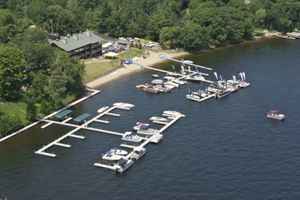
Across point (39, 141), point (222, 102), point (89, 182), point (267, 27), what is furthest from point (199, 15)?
point (89, 182)

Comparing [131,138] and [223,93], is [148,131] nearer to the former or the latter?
[131,138]

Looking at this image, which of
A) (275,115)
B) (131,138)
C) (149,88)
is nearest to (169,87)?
(149,88)

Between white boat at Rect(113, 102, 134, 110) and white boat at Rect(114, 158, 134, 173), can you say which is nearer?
white boat at Rect(114, 158, 134, 173)

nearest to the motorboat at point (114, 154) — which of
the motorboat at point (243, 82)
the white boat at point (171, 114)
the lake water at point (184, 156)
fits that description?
the lake water at point (184, 156)

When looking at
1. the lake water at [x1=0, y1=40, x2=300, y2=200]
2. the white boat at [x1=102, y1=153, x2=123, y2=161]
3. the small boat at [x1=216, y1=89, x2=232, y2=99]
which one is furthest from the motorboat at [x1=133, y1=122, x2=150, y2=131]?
the small boat at [x1=216, y1=89, x2=232, y2=99]

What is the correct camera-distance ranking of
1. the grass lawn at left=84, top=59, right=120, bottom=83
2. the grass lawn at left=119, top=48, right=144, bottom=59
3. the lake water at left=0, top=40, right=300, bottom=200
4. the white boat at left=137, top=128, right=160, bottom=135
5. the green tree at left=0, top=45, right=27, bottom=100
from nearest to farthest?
the lake water at left=0, top=40, right=300, bottom=200
the white boat at left=137, top=128, right=160, bottom=135
the green tree at left=0, top=45, right=27, bottom=100
the grass lawn at left=84, top=59, right=120, bottom=83
the grass lawn at left=119, top=48, right=144, bottom=59

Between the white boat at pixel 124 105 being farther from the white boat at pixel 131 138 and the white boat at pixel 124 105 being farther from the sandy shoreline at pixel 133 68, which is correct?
the white boat at pixel 131 138

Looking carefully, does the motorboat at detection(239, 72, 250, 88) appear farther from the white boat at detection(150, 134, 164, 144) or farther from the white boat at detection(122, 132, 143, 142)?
the white boat at detection(122, 132, 143, 142)
